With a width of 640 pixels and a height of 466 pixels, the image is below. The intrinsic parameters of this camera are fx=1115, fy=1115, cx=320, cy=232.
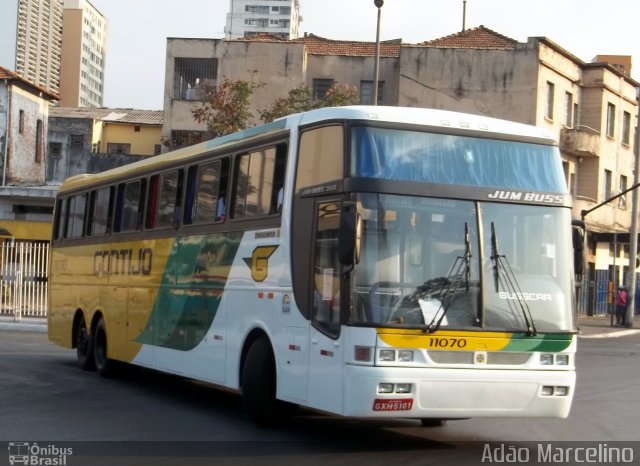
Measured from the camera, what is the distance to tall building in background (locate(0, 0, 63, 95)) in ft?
443

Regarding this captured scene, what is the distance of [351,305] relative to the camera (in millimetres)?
10219

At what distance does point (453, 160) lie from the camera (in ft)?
35.8

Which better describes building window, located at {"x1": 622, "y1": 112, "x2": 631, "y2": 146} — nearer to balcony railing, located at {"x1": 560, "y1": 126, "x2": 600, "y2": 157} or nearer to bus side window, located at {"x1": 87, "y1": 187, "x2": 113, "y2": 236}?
balcony railing, located at {"x1": 560, "y1": 126, "x2": 600, "y2": 157}

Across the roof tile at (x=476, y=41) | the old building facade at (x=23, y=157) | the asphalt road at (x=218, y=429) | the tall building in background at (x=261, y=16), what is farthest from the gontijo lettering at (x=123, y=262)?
the tall building in background at (x=261, y=16)

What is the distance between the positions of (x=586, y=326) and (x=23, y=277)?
2381cm

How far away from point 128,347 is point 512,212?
7683 millimetres

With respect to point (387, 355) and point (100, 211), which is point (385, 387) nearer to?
point (387, 355)

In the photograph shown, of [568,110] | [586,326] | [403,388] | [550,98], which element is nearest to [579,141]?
[568,110]

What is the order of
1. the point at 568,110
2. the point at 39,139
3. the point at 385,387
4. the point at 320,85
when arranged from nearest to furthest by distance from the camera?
the point at 385,387
the point at 320,85
the point at 568,110
the point at 39,139

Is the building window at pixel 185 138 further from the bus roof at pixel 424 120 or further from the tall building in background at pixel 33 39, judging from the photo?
the tall building in background at pixel 33 39

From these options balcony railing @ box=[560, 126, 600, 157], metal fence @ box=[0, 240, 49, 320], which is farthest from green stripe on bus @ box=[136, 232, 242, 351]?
balcony railing @ box=[560, 126, 600, 157]

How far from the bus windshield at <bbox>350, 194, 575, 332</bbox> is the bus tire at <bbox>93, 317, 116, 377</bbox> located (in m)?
8.51

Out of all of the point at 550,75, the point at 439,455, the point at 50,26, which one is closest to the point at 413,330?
the point at 439,455

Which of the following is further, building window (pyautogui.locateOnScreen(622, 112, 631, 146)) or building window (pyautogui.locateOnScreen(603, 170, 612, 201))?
building window (pyautogui.locateOnScreen(622, 112, 631, 146))
